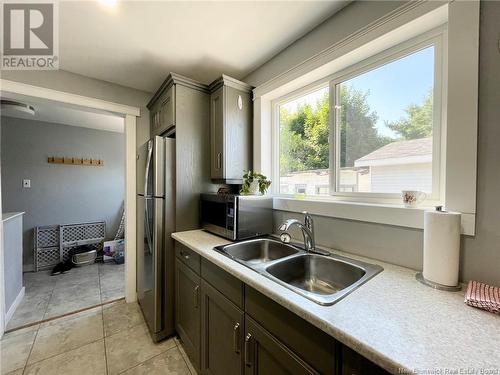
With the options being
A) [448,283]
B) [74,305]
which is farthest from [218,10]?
[74,305]

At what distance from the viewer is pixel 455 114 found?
0.90 m

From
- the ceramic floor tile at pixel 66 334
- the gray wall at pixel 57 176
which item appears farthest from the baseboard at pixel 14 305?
the gray wall at pixel 57 176

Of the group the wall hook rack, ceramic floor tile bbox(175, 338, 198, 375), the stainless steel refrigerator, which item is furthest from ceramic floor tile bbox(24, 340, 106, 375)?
the wall hook rack

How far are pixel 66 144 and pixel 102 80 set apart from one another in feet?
7.06

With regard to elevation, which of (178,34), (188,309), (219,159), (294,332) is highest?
(178,34)

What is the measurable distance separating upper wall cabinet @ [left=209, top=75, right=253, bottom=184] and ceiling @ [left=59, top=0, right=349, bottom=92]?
0.26 meters

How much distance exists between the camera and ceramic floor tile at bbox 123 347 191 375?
1.44 metres

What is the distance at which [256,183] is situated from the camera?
6.30ft

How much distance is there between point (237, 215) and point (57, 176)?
12.3 feet

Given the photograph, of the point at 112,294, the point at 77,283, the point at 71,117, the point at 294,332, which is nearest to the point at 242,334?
the point at 294,332

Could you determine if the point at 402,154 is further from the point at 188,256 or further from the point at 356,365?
the point at 188,256

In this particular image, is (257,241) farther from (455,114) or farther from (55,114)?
(55,114)

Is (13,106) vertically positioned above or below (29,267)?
above

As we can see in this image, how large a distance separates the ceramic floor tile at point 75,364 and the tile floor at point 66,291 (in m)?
0.70
